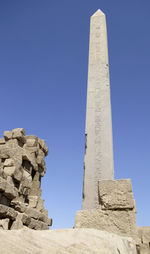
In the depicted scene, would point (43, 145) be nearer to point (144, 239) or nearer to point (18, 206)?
point (18, 206)

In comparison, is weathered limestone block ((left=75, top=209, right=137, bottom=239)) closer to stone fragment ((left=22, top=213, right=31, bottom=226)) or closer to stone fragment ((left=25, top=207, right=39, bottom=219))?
stone fragment ((left=22, top=213, right=31, bottom=226))

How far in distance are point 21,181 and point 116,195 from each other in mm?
3542

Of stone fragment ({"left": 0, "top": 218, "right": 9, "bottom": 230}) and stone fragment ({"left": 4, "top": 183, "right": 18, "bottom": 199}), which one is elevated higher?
stone fragment ({"left": 4, "top": 183, "right": 18, "bottom": 199})

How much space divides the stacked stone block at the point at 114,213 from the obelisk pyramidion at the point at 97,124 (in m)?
2.34

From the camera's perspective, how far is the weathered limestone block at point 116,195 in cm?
327

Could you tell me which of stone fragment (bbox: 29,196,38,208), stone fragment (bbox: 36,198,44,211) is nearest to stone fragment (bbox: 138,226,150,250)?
stone fragment (bbox: 29,196,38,208)

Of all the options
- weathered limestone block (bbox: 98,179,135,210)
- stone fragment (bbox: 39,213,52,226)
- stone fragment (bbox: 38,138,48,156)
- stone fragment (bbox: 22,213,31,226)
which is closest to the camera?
weathered limestone block (bbox: 98,179,135,210)

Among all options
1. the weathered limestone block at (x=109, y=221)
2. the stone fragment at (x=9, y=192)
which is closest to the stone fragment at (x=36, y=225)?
the stone fragment at (x=9, y=192)

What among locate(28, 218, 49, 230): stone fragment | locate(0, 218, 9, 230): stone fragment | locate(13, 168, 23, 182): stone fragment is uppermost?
locate(13, 168, 23, 182): stone fragment

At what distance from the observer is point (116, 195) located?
131 inches

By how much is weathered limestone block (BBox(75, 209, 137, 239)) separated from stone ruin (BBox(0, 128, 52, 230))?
5.82 ft

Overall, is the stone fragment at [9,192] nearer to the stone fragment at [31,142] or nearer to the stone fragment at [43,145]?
the stone fragment at [31,142]

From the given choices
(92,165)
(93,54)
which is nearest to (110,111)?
(92,165)

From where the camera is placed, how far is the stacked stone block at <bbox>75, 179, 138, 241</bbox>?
318 cm
